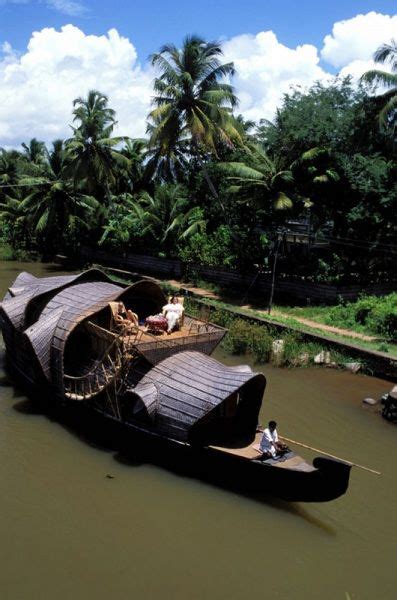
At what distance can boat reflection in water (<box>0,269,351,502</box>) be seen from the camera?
9445mm

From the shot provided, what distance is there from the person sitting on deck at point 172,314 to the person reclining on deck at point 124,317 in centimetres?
72

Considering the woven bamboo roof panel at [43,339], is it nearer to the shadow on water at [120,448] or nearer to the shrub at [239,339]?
the shadow on water at [120,448]

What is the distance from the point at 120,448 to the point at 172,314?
10.1 ft

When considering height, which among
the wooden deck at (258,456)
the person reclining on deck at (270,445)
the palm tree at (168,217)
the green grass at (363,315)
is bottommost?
the wooden deck at (258,456)

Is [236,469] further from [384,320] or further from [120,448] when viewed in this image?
[384,320]

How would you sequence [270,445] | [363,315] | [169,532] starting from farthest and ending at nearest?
1. [363,315]
2. [270,445]
3. [169,532]

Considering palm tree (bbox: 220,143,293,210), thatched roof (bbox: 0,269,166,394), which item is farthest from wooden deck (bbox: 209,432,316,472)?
palm tree (bbox: 220,143,293,210)

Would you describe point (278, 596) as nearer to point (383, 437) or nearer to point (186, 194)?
point (383, 437)

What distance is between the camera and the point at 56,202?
33.3 metres

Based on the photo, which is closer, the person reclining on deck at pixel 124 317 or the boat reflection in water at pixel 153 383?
the boat reflection in water at pixel 153 383

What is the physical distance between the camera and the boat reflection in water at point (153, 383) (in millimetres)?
9445

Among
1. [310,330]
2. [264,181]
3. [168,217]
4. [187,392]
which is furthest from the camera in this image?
[168,217]

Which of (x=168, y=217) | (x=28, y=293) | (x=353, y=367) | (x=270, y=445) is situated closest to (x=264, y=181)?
(x=168, y=217)

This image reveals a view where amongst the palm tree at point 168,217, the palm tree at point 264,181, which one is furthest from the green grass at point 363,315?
the palm tree at point 168,217
